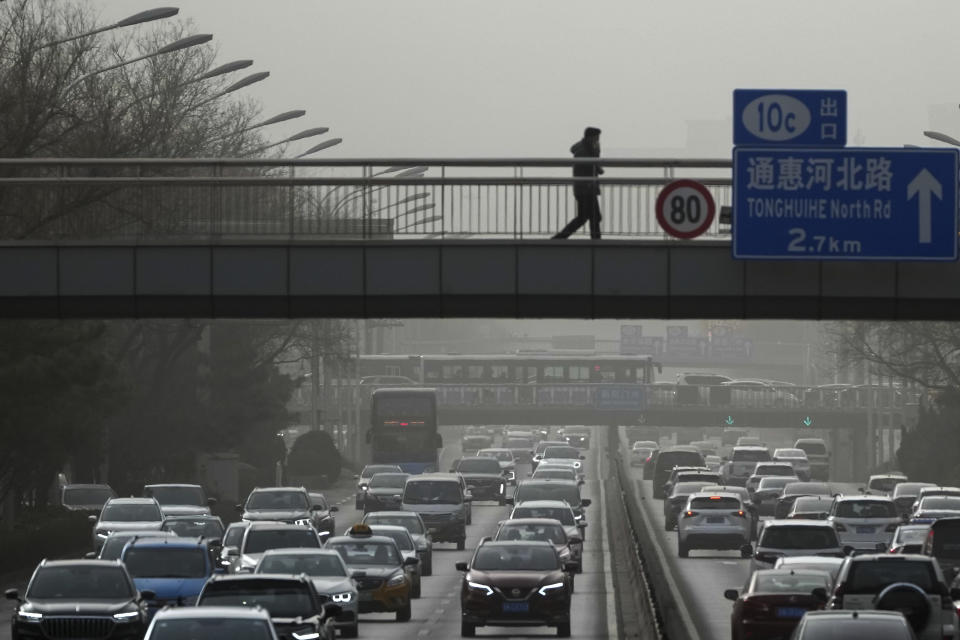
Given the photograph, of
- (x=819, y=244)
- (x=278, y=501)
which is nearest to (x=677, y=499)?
(x=278, y=501)

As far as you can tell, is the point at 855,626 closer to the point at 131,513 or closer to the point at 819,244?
the point at 819,244

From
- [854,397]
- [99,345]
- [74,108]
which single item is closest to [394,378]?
[854,397]

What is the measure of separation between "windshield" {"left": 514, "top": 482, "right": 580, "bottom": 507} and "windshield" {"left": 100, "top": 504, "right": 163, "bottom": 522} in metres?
14.3

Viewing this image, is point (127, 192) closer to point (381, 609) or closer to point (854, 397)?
point (381, 609)

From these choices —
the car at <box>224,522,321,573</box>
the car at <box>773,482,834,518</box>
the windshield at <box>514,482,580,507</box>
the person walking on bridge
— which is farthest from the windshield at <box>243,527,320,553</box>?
the car at <box>773,482,834,518</box>

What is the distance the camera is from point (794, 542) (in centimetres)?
3728

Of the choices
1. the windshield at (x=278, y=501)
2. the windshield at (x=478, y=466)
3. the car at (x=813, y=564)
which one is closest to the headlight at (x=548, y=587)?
the car at (x=813, y=564)

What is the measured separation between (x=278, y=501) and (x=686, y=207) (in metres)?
24.5

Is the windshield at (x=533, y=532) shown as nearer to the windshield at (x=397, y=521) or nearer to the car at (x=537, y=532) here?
the car at (x=537, y=532)

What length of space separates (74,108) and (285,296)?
17.5 meters

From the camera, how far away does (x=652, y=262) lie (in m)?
33.4

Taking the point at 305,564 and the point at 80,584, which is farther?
the point at 305,564

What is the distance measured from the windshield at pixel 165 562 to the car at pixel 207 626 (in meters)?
11.6

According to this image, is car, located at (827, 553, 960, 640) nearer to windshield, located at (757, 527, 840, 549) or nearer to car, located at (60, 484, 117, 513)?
windshield, located at (757, 527, 840, 549)
